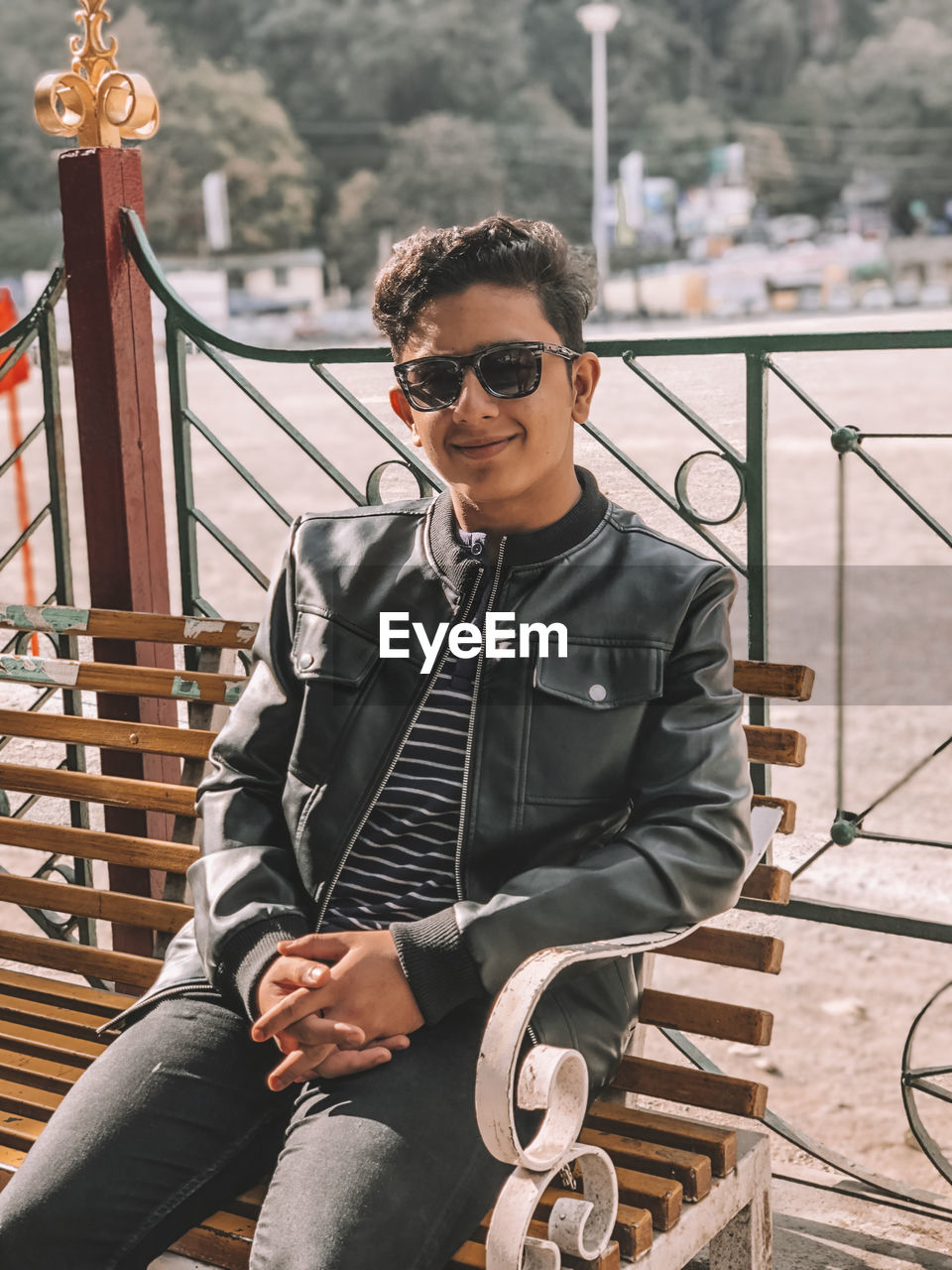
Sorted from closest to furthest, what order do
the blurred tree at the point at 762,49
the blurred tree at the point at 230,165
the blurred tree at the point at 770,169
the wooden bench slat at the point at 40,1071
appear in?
the wooden bench slat at the point at 40,1071 → the blurred tree at the point at 230,165 → the blurred tree at the point at 770,169 → the blurred tree at the point at 762,49

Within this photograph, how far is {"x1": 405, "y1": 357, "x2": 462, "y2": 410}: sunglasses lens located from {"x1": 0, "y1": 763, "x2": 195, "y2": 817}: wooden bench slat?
99 centimetres

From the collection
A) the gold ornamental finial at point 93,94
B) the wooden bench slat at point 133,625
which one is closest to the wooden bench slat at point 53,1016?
the wooden bench slat at point 133,625

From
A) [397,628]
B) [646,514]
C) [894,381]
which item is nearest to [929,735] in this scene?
[646,514]

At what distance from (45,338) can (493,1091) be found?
8.09 ft

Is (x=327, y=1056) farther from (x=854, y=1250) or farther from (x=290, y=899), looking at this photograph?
(x=854, y=1250)

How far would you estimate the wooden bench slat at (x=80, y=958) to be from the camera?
2719mm

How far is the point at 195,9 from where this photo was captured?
58469 mm

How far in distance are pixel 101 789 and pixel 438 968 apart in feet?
4.00

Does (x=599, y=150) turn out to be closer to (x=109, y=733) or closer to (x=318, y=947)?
(x=109, y=733)

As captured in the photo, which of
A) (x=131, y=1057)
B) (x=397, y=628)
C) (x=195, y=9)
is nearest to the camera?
(x=131, y=1057)

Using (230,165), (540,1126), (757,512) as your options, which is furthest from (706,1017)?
(230,165)

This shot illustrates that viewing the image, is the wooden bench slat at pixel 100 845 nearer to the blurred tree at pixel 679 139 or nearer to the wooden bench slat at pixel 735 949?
the wooden bench slat at pixel 735 949

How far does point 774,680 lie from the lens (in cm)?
240

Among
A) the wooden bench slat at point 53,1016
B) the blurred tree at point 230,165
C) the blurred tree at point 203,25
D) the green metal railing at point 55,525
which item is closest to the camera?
the wooden bench slat at point 53,1016
